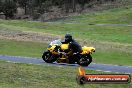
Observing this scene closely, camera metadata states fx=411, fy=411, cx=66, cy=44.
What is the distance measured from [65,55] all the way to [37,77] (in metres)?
7.46

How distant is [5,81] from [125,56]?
56.4 ft

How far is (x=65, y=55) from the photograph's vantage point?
25.7 metres

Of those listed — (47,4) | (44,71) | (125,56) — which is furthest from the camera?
(47,4)

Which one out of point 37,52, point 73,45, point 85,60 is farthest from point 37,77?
point 37,52

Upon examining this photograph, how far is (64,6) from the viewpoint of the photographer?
127188mm

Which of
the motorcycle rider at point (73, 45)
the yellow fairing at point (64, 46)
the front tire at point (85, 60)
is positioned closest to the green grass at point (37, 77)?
the front tire at point (85, 60)

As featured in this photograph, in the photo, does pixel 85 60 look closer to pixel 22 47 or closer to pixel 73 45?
pixel 73 45

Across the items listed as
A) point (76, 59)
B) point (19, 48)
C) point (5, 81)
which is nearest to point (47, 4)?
point (19, 48)

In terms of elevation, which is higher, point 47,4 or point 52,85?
point 52,85

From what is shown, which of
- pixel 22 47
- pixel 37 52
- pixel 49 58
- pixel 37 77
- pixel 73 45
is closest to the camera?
pixel 37 77

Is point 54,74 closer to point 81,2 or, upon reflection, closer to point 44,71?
A: point 44,71

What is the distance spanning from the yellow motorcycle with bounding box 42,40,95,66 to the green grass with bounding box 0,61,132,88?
11.1ft

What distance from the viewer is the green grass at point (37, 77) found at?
16719 mm

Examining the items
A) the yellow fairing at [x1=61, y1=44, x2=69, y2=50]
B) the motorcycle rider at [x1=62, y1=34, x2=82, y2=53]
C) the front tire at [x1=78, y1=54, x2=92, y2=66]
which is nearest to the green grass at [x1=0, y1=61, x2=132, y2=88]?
the front tire at [x1=78, y1=54, x2=92, y2=66]
